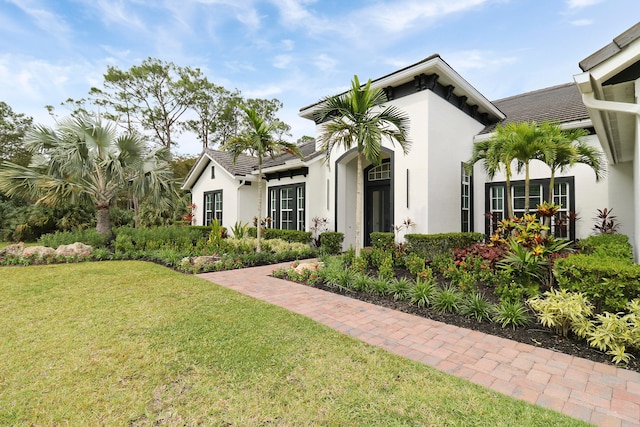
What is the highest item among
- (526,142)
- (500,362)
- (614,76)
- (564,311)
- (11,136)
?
(11,136)

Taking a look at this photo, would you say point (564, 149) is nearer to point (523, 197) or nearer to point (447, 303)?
point (523, 197)

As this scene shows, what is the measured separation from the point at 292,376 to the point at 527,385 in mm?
2181

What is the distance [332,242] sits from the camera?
10695 mm

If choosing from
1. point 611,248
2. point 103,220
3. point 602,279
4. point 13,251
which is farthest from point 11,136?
point 611,248

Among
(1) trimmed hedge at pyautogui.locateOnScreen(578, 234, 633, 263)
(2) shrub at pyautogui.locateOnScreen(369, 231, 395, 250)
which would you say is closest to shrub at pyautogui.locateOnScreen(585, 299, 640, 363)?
(1) trimmed hedge at pyautogui.locateOnScreen(578, 234, 633, 263)

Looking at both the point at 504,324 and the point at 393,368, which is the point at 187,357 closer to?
the point at 393,368

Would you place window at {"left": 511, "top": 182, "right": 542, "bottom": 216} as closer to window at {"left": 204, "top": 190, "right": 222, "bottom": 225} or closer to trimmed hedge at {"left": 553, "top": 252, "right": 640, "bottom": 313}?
trimmed hedge at {"left": 553, "top": 252, "right": 640, "bottom": 313}

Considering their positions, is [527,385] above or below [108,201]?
below

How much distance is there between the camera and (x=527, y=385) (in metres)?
2.70

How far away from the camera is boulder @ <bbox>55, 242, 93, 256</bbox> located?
9.36 m

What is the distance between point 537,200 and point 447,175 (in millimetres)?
3137

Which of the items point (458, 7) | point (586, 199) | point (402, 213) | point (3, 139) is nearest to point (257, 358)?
point (402, 213)

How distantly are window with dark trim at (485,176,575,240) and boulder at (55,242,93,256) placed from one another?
42.8 ft

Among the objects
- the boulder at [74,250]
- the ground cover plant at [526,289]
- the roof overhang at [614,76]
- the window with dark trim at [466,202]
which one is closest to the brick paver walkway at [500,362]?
the ground cover plant at [526,289]
